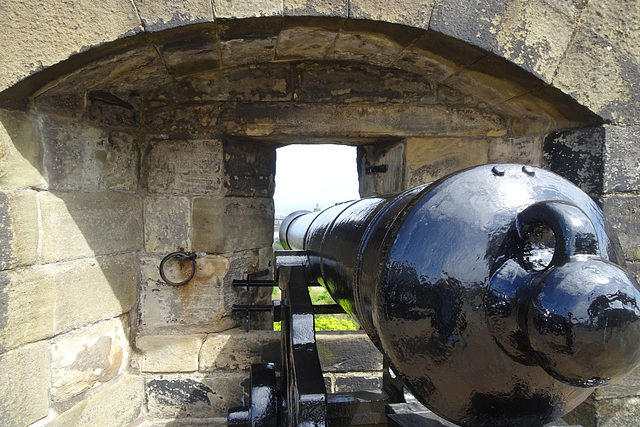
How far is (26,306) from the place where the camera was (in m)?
2.01

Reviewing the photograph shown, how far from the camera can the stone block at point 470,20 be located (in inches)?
83.7

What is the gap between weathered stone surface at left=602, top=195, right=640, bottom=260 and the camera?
2283 mm

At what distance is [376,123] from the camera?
2838 millimetres

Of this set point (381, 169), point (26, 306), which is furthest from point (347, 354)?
point (26, 306)

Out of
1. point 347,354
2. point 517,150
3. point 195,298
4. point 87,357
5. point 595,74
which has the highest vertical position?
point 595,74

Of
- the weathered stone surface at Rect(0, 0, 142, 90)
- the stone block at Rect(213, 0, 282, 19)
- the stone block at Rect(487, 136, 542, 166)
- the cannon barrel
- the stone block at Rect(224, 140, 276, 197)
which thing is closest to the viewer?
the cannon barrel

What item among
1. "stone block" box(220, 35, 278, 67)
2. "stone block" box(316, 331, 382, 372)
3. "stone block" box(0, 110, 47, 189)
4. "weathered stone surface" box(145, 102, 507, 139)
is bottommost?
"stone block" box(316, 331, 382, 372)

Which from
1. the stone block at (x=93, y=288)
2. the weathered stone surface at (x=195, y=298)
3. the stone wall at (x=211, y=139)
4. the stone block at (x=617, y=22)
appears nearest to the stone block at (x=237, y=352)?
the stone wall at (x=211, y=139)

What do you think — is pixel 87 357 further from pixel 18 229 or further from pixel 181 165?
pixel 181 165

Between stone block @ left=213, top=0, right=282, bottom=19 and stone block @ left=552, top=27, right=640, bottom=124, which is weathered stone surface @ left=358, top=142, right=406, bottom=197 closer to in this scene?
stone block @ left=552, top=27, right=640, bottom=124

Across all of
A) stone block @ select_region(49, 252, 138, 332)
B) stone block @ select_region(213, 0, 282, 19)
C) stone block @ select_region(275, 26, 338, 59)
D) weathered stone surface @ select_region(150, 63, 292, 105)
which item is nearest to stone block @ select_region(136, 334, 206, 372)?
stone block @ select_region(49, 252, 138, 332)

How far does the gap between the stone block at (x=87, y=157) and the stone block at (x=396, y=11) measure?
4.66 ft

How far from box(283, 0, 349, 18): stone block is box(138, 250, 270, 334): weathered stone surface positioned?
152cm

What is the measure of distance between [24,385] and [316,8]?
2.01m
